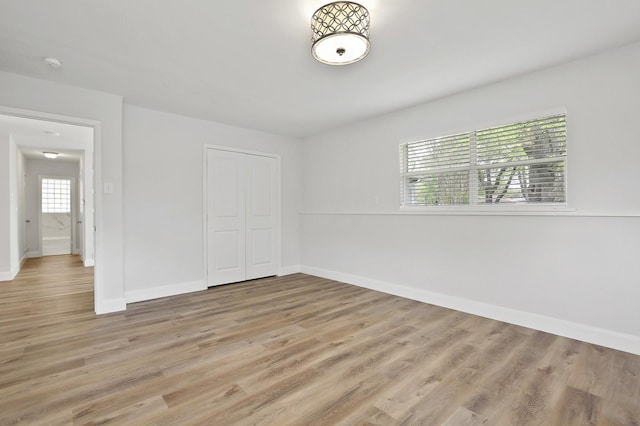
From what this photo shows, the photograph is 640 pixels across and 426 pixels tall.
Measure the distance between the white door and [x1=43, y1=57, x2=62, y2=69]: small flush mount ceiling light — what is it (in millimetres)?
1912

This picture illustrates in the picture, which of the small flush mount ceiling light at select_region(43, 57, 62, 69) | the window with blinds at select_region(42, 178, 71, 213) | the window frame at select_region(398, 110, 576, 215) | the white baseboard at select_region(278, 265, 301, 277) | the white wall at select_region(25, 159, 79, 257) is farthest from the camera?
the window with blinds at select_region(42, 178, 71, 213)

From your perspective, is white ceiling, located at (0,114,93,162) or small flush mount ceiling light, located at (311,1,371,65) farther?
white ceiling, located at (0,114,93,162)

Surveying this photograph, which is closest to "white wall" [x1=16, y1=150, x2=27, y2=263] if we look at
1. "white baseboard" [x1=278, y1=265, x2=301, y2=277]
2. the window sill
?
"white baseboard" [x1=278, y1=265, x2=301, y2=277]

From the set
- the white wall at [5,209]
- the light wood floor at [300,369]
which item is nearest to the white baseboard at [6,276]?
the white wall at [5,209]

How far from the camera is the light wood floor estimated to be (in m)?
1.69

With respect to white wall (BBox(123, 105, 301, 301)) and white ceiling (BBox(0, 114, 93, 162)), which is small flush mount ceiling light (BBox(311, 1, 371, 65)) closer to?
white wall (BBox(123, 105, 301, 301))

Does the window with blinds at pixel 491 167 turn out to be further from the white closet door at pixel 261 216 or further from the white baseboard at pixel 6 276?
the white baseboard at pixel 6 276

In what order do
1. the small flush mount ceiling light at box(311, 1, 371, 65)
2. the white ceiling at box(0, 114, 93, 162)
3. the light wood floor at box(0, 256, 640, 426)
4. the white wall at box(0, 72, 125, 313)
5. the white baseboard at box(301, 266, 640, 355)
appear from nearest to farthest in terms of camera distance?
the light wood floor at box(0, 256, 640, 426) → the small flush mount ceiling light at box(311, 1, 371, 65) → the white baseboard at box(301, 266, 640, 355) → the white wall at box(0, 72, 125, 313) → the white ceiling at box(0, 114, 93, 162)

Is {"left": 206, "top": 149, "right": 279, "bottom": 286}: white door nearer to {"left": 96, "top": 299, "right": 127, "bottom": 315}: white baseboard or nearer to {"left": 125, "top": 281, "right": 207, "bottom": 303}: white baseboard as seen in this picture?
{"left": 125, "top": 281, "right": 207, "bottom": 303}: white baseboard

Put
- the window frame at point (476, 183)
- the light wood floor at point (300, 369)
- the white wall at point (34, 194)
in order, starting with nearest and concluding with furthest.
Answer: the light wood floor at point (300, 369), the window frame at point (476, 183), the white wall at point (34, 194)

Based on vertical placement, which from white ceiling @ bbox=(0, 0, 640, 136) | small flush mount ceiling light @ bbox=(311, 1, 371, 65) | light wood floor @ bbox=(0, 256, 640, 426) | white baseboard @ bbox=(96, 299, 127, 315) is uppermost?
white ceiling @ bbox=(0, 0, 640, 136)

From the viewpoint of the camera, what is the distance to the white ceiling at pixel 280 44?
79.3 inches

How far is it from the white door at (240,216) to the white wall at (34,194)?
641 centimetres

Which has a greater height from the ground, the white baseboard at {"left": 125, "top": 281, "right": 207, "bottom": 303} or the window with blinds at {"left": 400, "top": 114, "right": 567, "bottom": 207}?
the window with blinds at {"left": 400, "top": 114, "right": 567, "bottom": 207}
